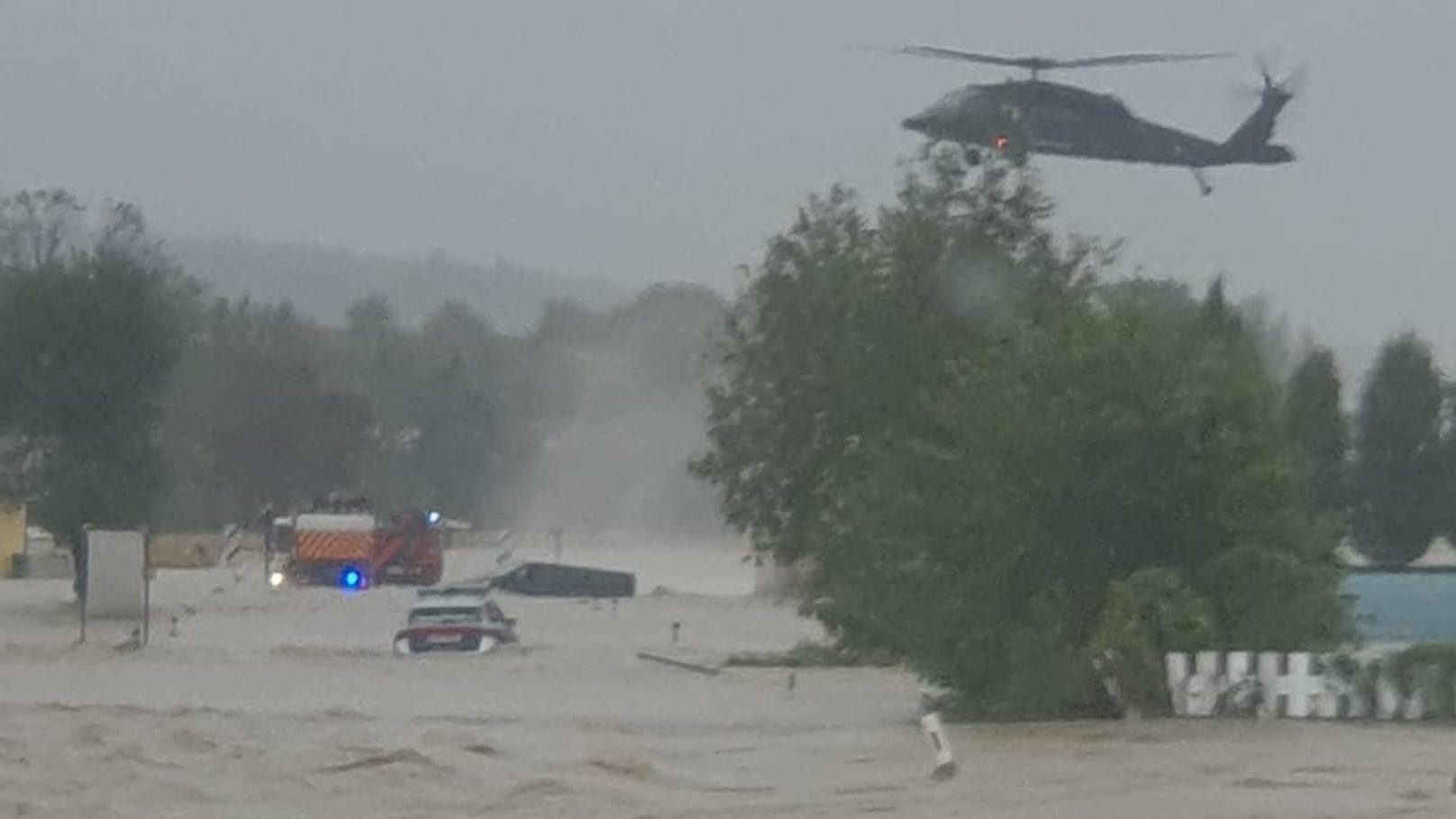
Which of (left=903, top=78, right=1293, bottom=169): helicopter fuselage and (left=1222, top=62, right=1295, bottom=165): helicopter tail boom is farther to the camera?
(left=1222, top=62, right=1295, bottom=165): helicopter tail boom

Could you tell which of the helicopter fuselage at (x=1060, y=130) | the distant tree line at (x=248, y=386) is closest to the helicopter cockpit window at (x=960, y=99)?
the helicopter fuselage at (x=1060, y=130)

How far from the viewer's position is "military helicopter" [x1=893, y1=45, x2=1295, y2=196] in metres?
53.8

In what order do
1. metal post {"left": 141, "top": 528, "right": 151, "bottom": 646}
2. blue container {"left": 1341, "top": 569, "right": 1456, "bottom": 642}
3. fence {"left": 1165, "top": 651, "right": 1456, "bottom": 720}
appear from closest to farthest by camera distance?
fence {"left": 1165, "top": 651, "right": 1456, "bottom": 720} → blue container {"left": 1341, "top": 569, "right": 1456, "bottom": 642} → metal post {"left": 141, "top": 528, "right": 151, "bottom": 646}

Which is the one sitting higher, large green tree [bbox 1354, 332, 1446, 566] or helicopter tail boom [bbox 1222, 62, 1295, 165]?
helicopter tail boom [bbox 1222, 62, 1295, 165]

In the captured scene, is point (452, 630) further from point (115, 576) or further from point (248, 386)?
point (248, 386)

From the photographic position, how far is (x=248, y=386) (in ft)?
393

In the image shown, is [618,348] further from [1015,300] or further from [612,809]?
[612,809]

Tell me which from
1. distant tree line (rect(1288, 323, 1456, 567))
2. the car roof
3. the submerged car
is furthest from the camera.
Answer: distant tree line (rect(1288, 323, 1456, 567))

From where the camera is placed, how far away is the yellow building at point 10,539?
85312 mm

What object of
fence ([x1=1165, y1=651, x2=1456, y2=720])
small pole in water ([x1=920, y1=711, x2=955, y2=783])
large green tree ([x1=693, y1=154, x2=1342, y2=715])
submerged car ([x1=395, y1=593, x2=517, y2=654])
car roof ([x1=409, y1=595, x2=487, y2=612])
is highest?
large green tree ([x1=693, y1=154, x2=1342, y2=715])

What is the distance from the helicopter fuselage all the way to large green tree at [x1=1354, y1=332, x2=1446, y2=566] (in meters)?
7.83

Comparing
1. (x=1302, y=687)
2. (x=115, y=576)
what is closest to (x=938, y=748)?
(x=1302, y=687)

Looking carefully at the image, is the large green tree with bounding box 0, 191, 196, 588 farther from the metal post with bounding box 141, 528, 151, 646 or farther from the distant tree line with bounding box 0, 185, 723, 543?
the metal post with bounding box 141, 528, 151, 646

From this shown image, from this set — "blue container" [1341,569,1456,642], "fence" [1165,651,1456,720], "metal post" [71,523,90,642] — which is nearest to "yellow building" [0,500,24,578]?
"metal post" [71,523,90,642]
